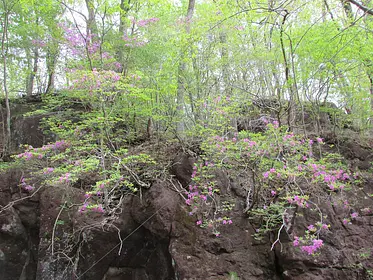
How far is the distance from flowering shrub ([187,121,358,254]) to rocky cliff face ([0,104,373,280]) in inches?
10.0

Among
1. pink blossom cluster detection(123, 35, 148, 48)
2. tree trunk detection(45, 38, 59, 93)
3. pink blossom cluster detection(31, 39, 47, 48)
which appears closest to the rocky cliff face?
pink blossom cluster detection(123, 35, 148, 48)

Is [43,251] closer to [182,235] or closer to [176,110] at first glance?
[182,235]

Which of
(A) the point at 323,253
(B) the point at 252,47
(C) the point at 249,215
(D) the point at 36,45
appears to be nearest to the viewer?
(A) the point at 323,253

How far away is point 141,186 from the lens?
586cm

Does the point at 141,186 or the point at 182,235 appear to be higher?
the point at 141,186

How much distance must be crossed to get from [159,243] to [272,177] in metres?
2.71

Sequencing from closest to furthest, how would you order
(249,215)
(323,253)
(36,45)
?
(323,253) → (249,215) → (36,45)

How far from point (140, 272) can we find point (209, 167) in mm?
2763

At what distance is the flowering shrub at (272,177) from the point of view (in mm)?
4426

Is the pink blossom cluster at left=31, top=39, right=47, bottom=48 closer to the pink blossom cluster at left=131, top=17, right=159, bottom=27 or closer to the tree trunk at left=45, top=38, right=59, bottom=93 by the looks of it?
the tree trunk at left=45, top=38, right=59, bottom=93

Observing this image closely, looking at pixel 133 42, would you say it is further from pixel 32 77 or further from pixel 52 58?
pixel 32 77

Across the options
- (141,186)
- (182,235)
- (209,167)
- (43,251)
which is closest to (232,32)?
(209,167)

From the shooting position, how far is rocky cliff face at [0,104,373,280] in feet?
15.4

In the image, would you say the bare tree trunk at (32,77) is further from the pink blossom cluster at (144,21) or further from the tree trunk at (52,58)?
the pink blossom cluster at (144,21)
